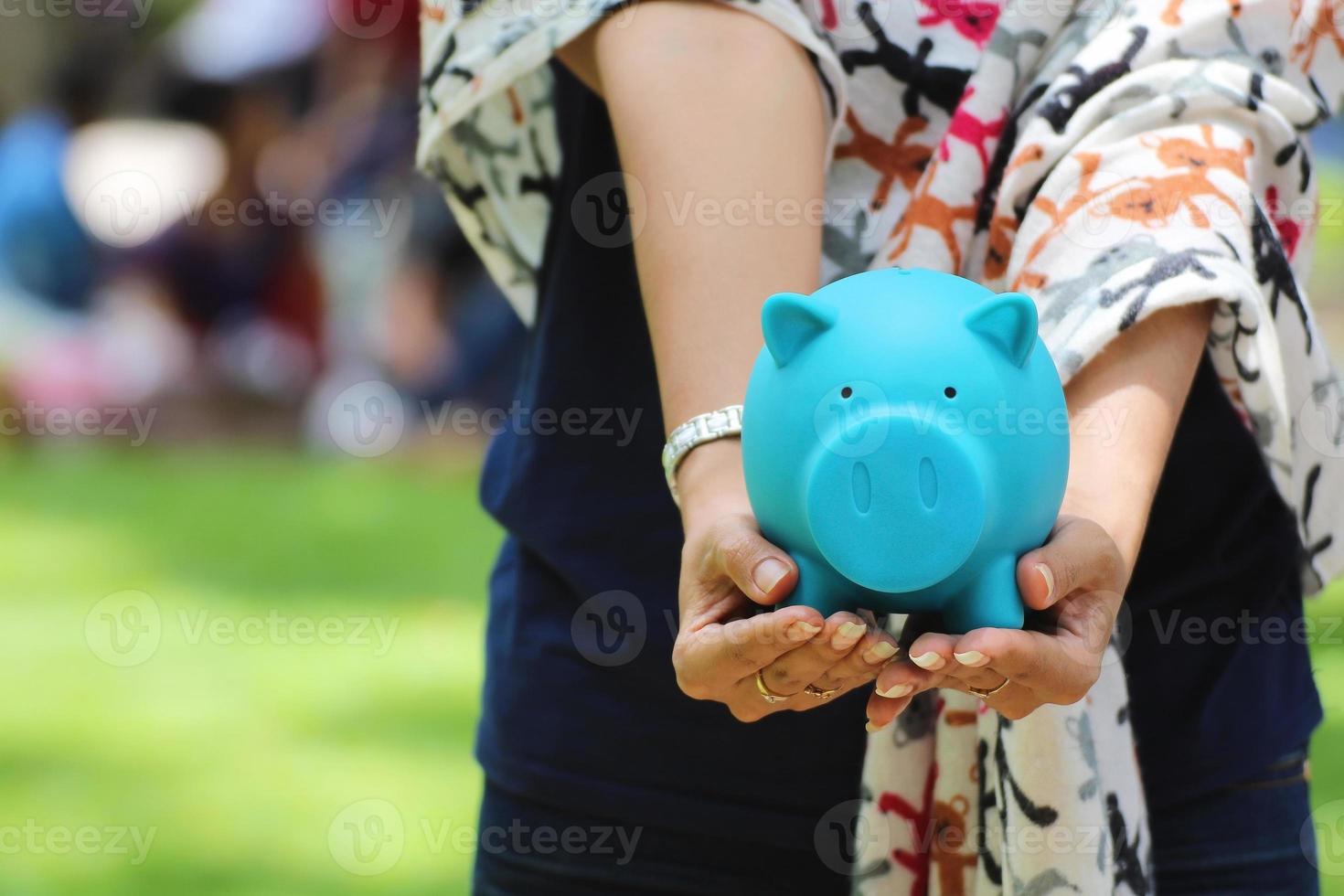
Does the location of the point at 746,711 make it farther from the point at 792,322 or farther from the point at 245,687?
the point at 245,687

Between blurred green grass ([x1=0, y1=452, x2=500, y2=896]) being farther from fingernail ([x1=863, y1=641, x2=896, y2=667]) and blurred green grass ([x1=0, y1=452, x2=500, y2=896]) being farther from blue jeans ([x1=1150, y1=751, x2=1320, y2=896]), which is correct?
fingernail ([x1=863, y1=641, x2=896, y2=667])

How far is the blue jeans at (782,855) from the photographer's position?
1110 millimetres

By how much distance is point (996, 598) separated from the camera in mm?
826

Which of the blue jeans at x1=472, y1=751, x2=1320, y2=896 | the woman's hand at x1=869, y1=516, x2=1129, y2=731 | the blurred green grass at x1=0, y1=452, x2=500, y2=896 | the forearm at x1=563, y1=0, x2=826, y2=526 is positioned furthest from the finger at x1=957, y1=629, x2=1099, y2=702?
the blurred green grass at x1=0, y1=452, x2=500, y2=896

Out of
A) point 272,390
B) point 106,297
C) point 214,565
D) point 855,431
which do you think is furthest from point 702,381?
point 106,297

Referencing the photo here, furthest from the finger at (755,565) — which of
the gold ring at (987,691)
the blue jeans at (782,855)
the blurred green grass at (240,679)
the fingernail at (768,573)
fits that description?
the blurred green grass at (240,679)

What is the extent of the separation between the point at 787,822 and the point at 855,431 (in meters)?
0.44

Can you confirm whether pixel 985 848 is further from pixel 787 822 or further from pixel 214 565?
pixel 214 565

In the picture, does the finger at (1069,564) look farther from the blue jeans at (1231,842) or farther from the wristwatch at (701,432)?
the blue jeans at (1231,842)

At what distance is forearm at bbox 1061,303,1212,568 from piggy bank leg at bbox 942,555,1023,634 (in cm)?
10

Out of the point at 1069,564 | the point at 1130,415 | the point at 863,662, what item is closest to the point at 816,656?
the point at 863,662

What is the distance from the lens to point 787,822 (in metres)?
1.15

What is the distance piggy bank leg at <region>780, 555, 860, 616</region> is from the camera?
2.80 ft

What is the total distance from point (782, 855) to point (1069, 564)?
0.40 m
